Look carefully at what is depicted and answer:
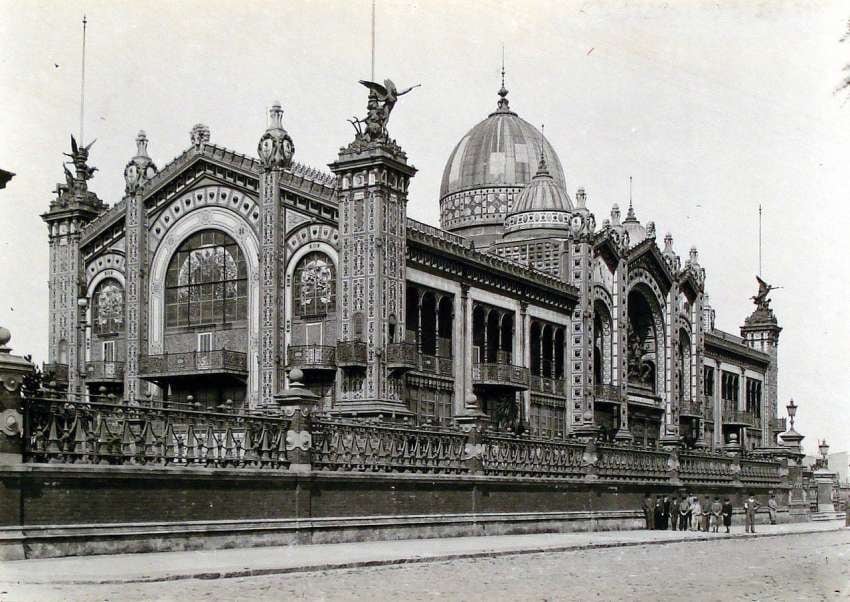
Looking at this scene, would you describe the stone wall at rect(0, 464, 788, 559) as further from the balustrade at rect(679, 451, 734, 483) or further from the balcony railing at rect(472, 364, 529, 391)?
the balustrade at rect(679, 451, 734, 483)

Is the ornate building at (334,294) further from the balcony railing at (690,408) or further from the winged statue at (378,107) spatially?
the balcony railing at (690,408)

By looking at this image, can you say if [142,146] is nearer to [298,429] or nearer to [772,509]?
[298,429]

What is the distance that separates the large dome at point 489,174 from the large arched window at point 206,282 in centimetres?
2265

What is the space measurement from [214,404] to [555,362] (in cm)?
1695

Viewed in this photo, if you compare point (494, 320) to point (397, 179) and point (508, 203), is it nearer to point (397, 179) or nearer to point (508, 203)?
point (397, 179)

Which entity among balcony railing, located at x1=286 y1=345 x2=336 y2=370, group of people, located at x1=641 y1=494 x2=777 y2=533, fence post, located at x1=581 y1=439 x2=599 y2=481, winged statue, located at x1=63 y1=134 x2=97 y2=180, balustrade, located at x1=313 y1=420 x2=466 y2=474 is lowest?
group of people, located at x1=641 y1=494 x2=777 y2=533

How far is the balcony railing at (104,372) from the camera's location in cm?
4688

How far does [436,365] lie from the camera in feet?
154

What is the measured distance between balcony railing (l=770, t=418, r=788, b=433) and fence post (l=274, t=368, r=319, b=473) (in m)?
57.0

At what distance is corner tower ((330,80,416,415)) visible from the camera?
41625mm

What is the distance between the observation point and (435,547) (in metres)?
28.0

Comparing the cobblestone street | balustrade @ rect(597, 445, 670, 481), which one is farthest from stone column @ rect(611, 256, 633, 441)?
the cobblestone street

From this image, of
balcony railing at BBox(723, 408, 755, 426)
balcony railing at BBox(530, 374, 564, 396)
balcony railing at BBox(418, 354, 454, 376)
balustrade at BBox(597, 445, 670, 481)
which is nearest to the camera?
balustrade at BBox(597, 445, 670, 481)

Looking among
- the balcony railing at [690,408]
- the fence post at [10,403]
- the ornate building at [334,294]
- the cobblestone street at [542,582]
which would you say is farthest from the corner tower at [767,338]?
the fence post at [10,403]
